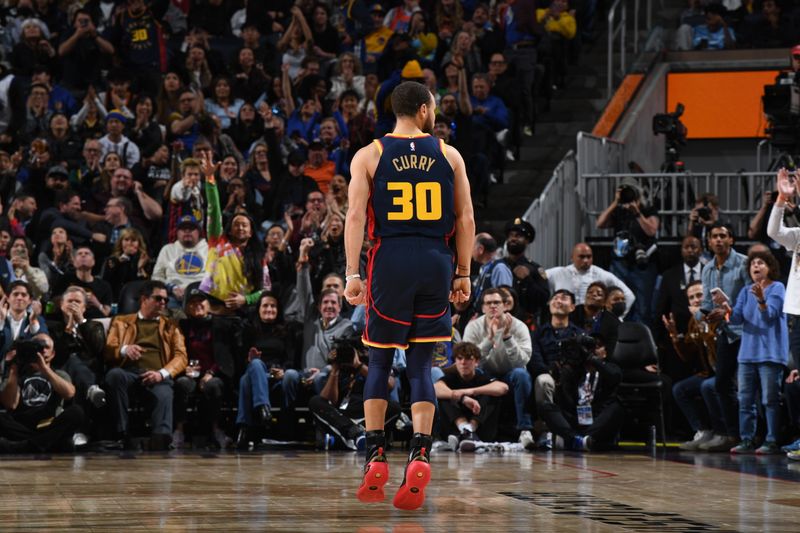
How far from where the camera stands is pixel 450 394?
1155 cm

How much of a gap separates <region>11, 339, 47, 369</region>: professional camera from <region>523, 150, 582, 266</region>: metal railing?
5171mm

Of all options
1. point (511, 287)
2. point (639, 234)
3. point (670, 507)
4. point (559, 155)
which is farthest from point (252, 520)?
point (559, 155)

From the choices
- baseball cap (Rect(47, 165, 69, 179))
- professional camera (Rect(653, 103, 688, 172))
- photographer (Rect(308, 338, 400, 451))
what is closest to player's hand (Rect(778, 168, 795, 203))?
photographer (Rect(308, 338, 400, 451))

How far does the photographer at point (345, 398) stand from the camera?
11352 mm

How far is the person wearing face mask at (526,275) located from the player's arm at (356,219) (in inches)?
230

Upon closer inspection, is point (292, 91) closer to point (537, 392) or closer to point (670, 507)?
point (537, 392)

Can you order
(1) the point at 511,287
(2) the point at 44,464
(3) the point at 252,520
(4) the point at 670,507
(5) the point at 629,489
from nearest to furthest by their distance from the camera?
(3) the point at 252,520 < (4) the point at 670,507 < (5) the point at 629,489 < (2) the point at 44,464 < (1) the point at 511,287

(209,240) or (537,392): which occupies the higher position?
(209,240)

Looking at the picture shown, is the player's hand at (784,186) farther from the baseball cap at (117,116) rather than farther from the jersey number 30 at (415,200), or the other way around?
the baseball cap at (117,116)

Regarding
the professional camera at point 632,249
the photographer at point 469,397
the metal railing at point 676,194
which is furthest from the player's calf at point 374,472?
the metal railing at point 676,194

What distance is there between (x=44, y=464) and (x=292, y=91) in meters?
8.18

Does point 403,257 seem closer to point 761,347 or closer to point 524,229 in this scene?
point 761,347

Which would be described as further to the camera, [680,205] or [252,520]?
[680,205]

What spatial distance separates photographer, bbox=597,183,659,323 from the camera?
13250 millimetres
